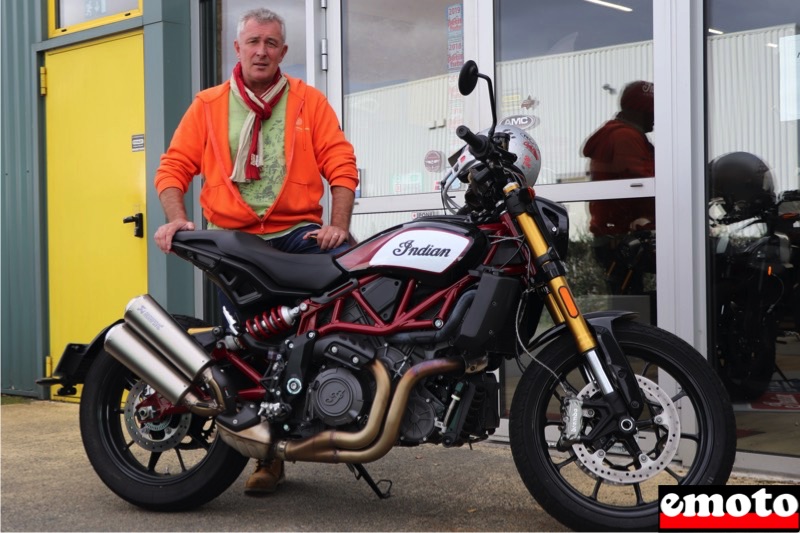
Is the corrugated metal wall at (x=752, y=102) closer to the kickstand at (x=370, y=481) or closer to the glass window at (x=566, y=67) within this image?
the glass window at (x=566, y=67)

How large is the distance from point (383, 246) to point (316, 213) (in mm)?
833

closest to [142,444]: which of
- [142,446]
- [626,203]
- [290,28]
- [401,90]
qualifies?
[142,446]

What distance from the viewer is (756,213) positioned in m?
4.43

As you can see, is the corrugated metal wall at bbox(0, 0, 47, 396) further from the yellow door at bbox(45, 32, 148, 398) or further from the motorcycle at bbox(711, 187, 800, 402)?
the motorcycle at bbox(711, 187, 800, 402)

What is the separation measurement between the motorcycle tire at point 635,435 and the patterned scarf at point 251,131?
58.7 inches

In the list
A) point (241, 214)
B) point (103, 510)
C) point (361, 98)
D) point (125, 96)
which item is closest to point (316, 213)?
point (241, 214)

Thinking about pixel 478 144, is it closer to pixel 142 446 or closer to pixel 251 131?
pixel 251 131

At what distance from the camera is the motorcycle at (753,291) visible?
4.36 m

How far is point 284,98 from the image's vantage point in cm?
434

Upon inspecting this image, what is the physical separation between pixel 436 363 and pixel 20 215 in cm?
491

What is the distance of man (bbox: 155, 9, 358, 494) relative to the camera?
165 inches

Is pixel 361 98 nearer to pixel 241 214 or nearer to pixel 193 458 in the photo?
pixel 241 214

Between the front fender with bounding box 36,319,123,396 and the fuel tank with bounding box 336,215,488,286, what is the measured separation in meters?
1.14

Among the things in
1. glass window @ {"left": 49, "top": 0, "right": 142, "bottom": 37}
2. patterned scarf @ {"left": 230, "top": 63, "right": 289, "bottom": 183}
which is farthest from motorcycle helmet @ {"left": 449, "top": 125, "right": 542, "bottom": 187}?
glass window @ {"left": 49, "top": 0, "right": 142, "bottom": 37}
